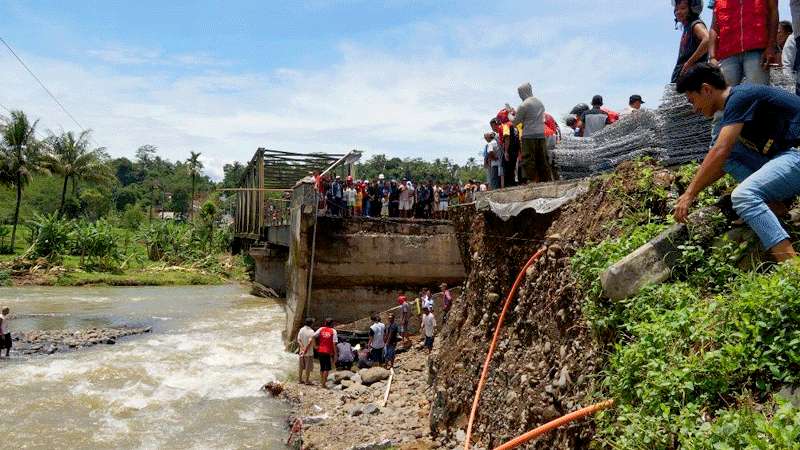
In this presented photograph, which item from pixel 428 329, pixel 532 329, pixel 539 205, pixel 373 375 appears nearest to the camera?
pixel 532 329

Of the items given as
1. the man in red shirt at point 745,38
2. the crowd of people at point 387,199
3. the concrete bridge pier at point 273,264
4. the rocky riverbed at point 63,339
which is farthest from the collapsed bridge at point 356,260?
the man in red shirt at point 745,38

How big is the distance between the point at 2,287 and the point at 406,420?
28.8 metres

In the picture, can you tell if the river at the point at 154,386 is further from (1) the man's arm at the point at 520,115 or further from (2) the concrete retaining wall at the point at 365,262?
(1) the man's arm at the point at 520,115

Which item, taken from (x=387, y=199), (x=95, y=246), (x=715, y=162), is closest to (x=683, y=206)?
(x=715, y=162)

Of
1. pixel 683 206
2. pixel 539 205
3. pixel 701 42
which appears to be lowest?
pixel 683 206

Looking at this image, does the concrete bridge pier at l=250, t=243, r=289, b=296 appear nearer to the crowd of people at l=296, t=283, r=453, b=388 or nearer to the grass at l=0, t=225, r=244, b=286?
the grass at l=0, t=225, r=244, b=286

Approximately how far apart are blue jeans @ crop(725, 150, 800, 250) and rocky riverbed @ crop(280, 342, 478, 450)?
4.35 meters

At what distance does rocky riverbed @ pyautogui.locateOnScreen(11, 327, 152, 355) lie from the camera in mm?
17062

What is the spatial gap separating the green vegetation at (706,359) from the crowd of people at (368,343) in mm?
8691

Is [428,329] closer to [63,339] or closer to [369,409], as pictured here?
[369,409]

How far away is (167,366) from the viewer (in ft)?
49.5

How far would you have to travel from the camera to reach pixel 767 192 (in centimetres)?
361

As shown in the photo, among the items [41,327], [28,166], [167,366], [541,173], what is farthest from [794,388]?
[28,166]

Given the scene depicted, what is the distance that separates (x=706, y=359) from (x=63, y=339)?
63.9 feet
